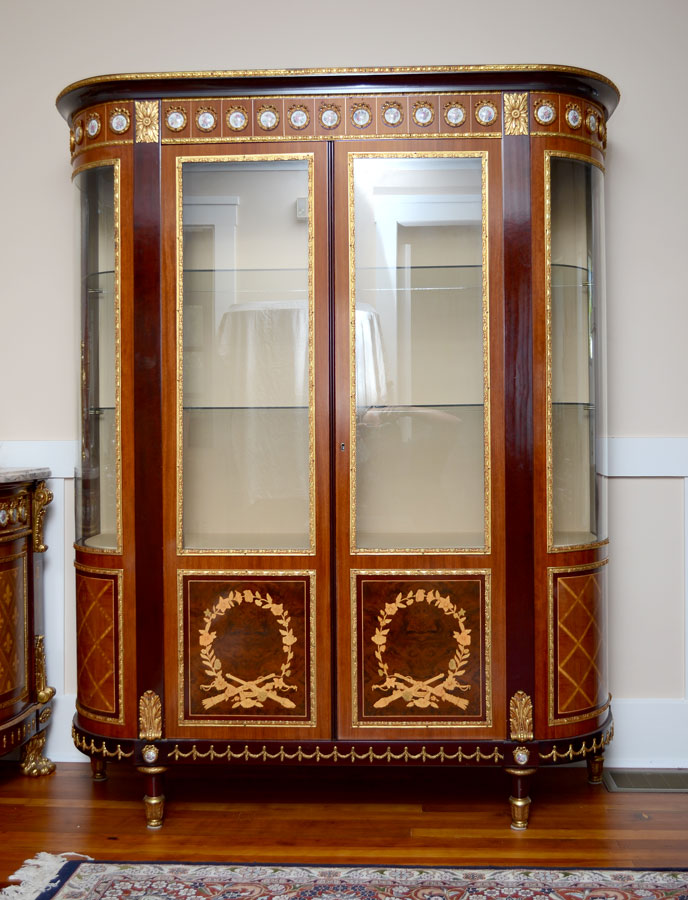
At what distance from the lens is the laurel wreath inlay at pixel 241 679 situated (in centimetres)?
237

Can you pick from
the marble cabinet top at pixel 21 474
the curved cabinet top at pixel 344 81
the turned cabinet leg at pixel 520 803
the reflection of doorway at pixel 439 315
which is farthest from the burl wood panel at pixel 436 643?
the curved cabinet top at pixel 344 81

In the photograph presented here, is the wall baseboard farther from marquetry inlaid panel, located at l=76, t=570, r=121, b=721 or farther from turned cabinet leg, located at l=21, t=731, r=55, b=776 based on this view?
turned cabinet leg, located at l=21, t=731, r=55, b=776

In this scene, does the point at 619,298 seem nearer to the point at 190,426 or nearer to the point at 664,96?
the point at 664,96

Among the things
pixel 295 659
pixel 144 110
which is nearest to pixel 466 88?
pixel 144 110

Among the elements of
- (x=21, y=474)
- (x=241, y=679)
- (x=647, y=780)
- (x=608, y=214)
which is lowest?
(x=647, y=780)

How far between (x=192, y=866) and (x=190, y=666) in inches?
20.1

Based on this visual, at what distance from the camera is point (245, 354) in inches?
97.0

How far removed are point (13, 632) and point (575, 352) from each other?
1937mm

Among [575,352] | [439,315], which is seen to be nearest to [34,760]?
[439,315]

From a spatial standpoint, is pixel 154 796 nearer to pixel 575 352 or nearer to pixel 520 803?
pixel 520 803

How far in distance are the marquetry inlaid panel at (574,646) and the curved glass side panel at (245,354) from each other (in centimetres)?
73

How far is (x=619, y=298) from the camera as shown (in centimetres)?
287

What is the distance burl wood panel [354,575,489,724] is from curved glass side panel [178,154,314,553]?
311 millimetres

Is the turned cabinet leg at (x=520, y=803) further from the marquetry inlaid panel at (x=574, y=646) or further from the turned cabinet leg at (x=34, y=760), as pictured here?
the turned cabinet leg at (x=34, y=760)
